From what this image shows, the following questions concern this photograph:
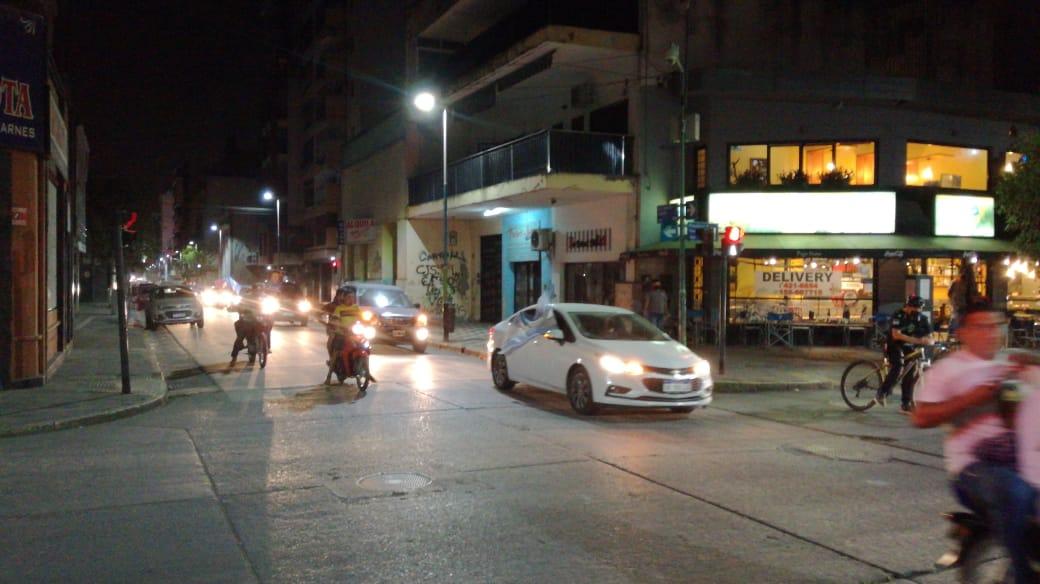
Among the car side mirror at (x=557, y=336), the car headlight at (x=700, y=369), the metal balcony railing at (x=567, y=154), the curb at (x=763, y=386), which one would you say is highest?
the metal balcony railing at (x=567, y=154)

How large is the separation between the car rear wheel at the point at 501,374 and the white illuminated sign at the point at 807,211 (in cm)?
1001

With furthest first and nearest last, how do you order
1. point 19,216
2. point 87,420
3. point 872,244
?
1. point 872,244
2. point 19,216
3. point 87,420

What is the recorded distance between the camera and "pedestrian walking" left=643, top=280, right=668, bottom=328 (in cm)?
2108

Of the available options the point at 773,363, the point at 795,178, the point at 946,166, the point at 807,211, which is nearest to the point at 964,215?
the point at 946,166

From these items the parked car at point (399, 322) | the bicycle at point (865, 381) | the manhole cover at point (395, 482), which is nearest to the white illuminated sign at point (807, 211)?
the parked car at point (399, 322)

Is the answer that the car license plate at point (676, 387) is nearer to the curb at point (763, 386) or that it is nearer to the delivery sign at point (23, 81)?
the curb at point (763, 386)

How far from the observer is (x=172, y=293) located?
3055cm

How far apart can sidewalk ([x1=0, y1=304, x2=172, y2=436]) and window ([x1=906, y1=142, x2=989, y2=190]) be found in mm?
18702

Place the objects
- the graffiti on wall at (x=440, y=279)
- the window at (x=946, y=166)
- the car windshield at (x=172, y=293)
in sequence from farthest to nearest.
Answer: the graffiti on wall at (x=440, y=279) → the car windshield at (x=172, y=293) → the window at (x=946, y=166)

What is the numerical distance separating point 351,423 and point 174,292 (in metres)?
21.9

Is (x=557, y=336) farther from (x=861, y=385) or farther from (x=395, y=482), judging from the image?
(x=395, y=482)

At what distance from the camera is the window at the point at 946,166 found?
2266 cm

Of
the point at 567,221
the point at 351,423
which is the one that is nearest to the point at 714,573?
the point at 351,423

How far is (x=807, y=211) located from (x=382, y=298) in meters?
11.4
